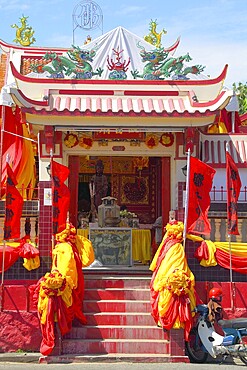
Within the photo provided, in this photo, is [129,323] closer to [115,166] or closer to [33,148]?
[33,148]

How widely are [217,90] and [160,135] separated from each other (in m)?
1.32

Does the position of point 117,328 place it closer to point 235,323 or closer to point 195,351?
point 195,351

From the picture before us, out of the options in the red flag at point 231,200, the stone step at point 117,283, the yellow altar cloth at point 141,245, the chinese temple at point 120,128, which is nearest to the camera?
the red flag at point 231,200

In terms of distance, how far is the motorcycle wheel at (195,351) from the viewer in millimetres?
9438

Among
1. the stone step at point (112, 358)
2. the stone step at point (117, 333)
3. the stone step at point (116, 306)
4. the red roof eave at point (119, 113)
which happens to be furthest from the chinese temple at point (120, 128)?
the stone step at point (116, 306)

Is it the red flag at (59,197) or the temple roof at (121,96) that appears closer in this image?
the red flag at (59,197)

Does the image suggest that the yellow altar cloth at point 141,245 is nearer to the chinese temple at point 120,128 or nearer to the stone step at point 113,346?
the chinese temple at point 120,128

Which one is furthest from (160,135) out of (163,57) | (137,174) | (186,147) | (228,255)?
(137,174)

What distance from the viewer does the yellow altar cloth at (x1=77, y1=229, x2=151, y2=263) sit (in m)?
13.5

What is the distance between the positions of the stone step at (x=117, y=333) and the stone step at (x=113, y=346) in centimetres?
14

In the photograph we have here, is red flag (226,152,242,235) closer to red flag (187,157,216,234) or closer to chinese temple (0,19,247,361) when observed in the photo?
red flag (187,157,216,234)

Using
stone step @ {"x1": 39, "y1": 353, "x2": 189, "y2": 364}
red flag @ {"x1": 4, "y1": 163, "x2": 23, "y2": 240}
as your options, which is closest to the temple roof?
red flag @ {"x1": 4, "y1": 163, "x2": 23, "y2": 240}

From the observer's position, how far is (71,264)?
965 centimetres

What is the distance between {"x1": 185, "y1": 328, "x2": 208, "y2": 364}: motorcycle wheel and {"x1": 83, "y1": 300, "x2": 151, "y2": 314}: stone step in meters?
0.83
